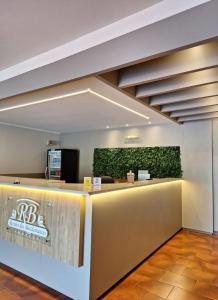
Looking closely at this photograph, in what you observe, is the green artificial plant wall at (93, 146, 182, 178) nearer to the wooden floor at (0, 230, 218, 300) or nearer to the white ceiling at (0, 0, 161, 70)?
the wooden floor at (0, 230, 218, 300)

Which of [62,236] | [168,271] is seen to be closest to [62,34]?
[62,236]

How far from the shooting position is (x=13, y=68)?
2912 millimetres

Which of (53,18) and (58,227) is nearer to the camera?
(53,18)

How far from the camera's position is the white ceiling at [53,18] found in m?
1.74

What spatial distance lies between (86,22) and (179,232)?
4.47 meters

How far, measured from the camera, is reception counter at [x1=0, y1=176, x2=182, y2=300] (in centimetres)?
216

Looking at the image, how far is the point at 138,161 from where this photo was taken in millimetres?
5637

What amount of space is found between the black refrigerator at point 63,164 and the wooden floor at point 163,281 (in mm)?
3811

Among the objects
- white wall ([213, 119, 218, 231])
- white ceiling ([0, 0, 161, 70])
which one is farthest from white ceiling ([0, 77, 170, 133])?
white wall ([213, 119, 218, 231])

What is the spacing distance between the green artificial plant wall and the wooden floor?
2.04 meters

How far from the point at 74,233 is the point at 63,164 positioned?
4537 millimetres

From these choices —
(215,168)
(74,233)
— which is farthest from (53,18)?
(215,168)

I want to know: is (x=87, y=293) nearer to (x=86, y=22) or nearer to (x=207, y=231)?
(x=86, y=22)

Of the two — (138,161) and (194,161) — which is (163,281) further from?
(138,161)
